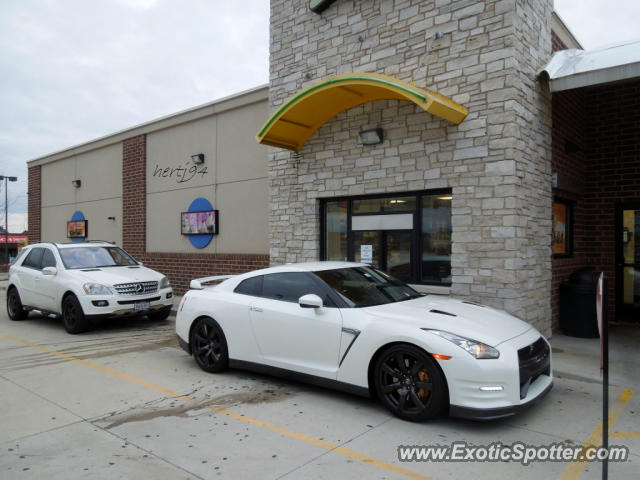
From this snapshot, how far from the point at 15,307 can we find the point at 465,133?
9.92 metres

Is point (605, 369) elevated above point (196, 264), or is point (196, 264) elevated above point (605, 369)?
point (196, 264)

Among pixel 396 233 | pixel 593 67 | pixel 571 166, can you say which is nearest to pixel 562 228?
pixel 571 166

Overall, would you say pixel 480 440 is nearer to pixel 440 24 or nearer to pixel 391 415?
pixel 391 415

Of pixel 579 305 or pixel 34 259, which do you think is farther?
pixel 34 259

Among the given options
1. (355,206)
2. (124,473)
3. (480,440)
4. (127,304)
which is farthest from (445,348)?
(127,304)

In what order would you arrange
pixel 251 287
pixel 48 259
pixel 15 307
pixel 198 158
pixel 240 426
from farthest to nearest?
pixel 198 158 → pixel 15 307 → pixel 48 259 → pixel 251 287 → pixel 240 426

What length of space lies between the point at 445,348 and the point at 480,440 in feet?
2.62

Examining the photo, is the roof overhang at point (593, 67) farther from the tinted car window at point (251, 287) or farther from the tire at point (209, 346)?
the tire at point (209, 346)

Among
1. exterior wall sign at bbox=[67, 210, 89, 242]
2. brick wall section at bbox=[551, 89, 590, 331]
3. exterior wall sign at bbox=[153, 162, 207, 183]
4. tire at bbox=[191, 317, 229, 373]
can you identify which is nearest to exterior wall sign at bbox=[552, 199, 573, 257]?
brick wall section at bbox=[551, 89, 590, 331]

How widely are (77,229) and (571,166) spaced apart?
54.4 feet

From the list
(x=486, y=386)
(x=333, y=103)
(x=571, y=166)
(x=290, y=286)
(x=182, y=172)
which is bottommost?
(x=486, y=386)

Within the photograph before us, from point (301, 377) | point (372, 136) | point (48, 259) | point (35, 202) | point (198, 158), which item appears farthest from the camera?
point (35, 202)

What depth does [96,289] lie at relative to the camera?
8.75 m

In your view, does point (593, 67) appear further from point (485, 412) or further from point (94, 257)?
point (94, 257)
